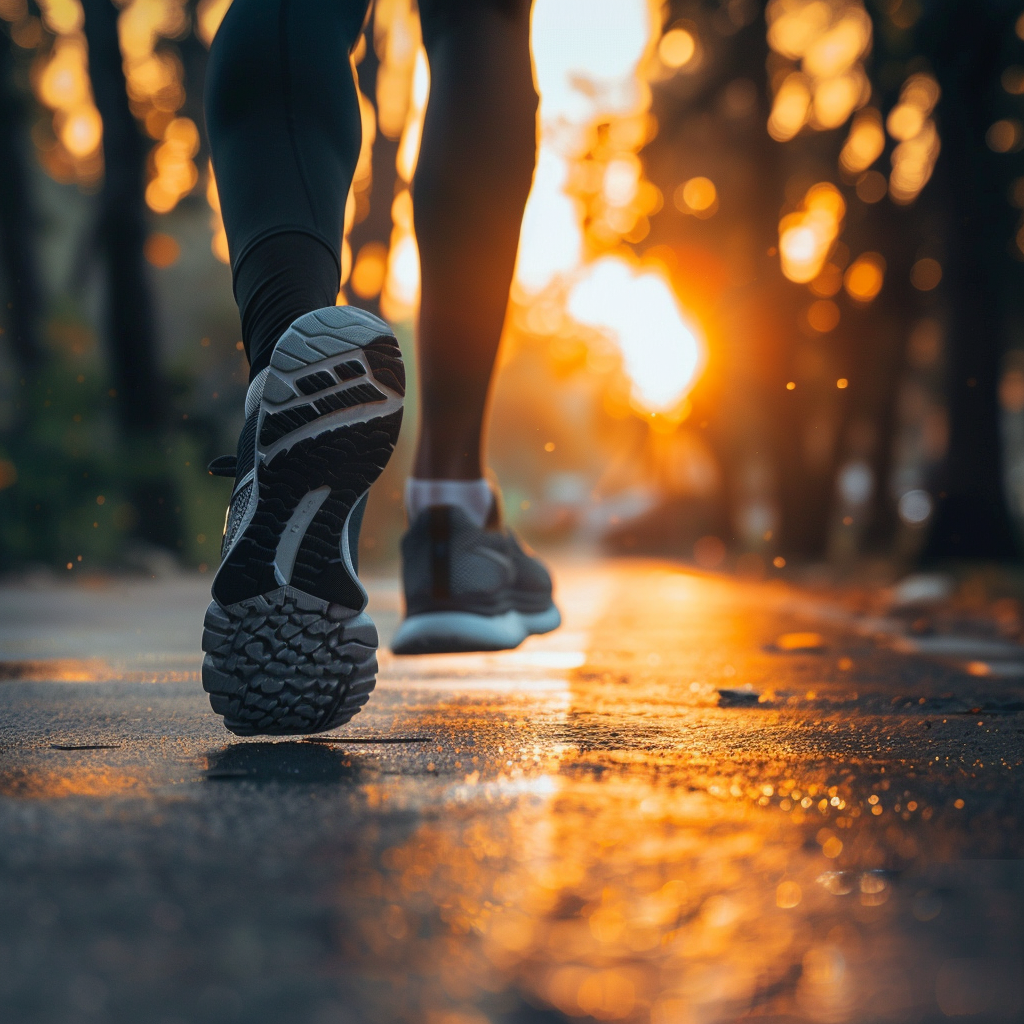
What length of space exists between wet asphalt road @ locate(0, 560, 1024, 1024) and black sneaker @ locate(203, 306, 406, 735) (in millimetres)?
79

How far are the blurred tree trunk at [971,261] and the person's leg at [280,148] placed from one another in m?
7.59

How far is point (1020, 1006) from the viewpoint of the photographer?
25.9 inches

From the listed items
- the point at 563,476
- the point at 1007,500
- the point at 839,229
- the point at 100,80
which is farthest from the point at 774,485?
the point at 563,476

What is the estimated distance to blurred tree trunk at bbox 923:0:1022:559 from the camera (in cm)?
888

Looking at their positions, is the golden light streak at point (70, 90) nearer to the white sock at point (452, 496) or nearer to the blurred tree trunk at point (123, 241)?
the blurred tree trunk at point (123, 241)

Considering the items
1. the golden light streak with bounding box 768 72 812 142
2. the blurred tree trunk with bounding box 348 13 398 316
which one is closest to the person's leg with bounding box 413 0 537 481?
the blurred tree trunk with bounding box 348 13 398 316

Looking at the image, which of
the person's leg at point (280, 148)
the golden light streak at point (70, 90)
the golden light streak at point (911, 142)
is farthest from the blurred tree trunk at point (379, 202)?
the person's leg at point (280, 148)

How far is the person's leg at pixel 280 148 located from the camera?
178 cm

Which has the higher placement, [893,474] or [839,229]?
[839,229]

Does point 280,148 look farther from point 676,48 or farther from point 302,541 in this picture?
point 676,48

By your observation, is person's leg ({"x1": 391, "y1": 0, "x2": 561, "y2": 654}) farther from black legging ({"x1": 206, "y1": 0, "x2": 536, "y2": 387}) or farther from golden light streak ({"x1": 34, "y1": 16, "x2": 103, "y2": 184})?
golden light streak ({"x1": 34, "y1": 16, "x2": 103, "y2": 184})

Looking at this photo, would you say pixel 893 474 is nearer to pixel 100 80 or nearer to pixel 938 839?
pixel 100 80

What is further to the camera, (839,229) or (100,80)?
(839,229)

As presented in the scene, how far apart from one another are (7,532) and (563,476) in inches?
1959
